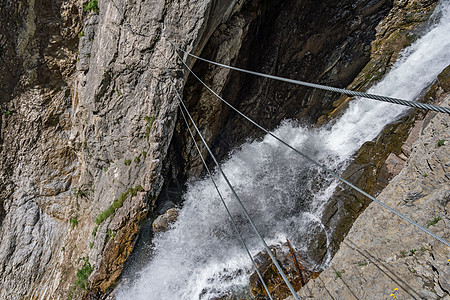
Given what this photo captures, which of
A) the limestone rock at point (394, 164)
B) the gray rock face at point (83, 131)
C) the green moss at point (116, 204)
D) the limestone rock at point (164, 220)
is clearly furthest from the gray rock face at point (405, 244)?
the gray rock face at point (83, 131)

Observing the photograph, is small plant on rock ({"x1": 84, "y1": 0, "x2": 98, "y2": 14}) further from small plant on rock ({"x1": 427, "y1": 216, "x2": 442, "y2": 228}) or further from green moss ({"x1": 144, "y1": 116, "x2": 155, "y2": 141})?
small plant on rock ({"x1": 427, "y1": 216, "x2": 442, "y2": 228})

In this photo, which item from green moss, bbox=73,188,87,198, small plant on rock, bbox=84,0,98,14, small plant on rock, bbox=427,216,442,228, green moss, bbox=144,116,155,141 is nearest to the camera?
small plant on rock, bbox=427,216,442,228

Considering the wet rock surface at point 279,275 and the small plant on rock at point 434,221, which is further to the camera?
the wet rock surface at point 279,275

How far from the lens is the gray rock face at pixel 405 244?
285 centimetres

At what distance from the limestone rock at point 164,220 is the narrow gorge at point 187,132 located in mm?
41

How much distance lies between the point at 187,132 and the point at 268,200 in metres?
3.08

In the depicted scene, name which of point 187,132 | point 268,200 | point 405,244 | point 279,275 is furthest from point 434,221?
point 187,132

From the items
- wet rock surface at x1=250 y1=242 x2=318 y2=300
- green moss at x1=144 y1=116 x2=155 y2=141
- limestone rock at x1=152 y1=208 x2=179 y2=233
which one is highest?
green moss at x1=144 y1=116 x2=155 y2=141

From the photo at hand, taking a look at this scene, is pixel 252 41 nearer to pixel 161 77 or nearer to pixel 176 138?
pixel 161 77

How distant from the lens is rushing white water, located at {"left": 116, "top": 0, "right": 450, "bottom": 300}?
6.03 meters

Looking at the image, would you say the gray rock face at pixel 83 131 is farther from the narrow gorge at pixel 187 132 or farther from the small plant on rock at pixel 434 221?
the small plant on rock at pixel 434 221

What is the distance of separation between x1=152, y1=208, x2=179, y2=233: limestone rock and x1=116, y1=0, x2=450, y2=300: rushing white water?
0.55 feet

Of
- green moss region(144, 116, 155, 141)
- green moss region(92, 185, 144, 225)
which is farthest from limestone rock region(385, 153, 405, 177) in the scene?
green moss region(92, 185, 144, 225)

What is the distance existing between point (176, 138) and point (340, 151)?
4660mm
